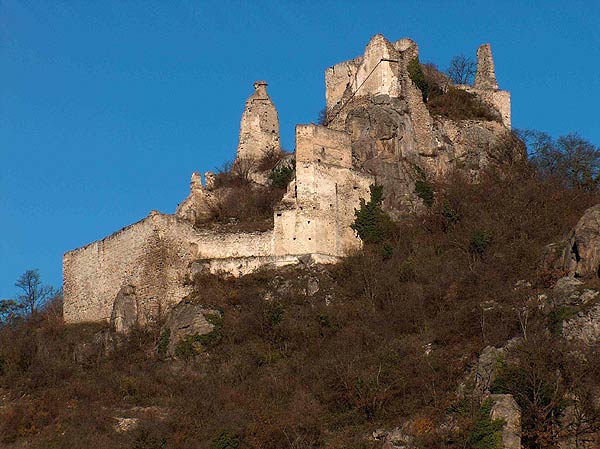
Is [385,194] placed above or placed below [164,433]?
above

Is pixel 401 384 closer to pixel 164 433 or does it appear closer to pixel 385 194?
pixel 164 433

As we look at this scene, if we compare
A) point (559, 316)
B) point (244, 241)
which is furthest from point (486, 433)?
point (244, 241)

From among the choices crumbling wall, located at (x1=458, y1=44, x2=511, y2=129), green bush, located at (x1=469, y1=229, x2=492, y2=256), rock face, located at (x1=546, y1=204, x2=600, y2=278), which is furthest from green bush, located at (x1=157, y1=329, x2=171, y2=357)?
crumbling wall, located at (x1=458, y1=44, x2=511, y2=129)

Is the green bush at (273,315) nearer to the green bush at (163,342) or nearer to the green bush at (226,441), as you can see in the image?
the green bush at (163,342)

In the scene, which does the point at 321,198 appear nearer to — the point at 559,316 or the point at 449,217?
the point at 449,217

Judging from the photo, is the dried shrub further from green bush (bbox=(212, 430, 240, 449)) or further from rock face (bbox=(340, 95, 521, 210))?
green bush (bbox=(212, 430, 240, 449))

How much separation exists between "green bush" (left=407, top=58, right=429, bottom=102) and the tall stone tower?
6141 mm

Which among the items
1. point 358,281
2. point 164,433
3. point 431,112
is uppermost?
point 431,112

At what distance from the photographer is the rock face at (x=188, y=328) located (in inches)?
1664

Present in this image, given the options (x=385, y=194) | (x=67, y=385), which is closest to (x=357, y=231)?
(x=385, y=194)

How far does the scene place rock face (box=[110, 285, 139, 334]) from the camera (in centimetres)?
4531

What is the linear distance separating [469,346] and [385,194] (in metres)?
11.9

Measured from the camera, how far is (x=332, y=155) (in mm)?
47531

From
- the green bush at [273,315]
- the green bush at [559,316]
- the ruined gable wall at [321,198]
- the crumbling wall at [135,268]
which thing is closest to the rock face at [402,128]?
the ruined gable wall at [321,198]
